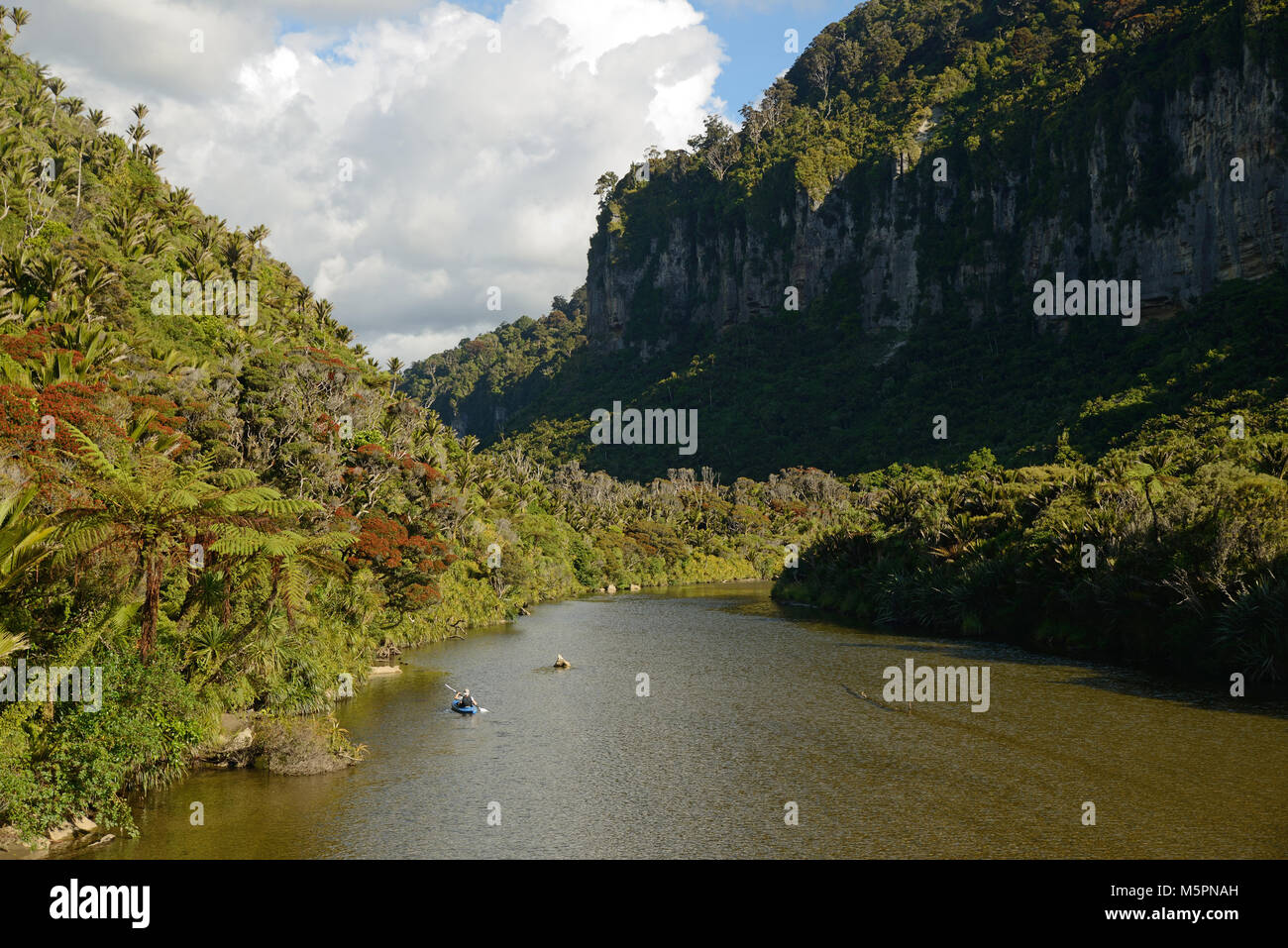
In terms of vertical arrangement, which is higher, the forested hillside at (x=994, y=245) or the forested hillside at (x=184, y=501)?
the forested hillside at (x=994, y=245)

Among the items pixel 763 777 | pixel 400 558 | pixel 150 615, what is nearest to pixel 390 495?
pixel 400 558

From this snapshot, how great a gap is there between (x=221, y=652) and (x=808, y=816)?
49.3ft

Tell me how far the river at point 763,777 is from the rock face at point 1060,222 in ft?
275

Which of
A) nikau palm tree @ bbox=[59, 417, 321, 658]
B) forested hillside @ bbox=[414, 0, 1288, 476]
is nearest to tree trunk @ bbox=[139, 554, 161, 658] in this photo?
nikau palm tree @ bbox=[59, 417, 321, 658]

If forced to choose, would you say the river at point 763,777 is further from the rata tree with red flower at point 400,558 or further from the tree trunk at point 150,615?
the rata tree with red flower at point 400,558

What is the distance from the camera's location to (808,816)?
20719 millimetres

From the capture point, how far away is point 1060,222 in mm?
134875

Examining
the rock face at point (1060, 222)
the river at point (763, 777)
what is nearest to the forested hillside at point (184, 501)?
the river at point (763, 777)

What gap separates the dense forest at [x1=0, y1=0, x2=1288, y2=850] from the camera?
19.0 meters

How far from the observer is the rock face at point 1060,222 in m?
97.3

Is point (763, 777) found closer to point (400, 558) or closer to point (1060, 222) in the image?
point (400, 558)

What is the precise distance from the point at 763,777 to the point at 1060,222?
134 metres

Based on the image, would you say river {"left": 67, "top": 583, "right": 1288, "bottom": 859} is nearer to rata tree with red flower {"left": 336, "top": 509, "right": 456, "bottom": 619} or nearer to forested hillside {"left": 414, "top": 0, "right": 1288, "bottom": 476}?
rata tree with red flower {"left": 336, "top": 509, "right": 456, "bottom": 619}
